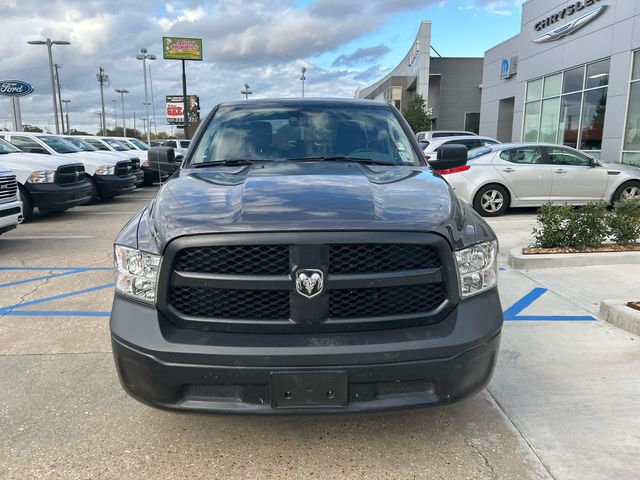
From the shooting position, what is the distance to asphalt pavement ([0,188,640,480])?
8.18ft

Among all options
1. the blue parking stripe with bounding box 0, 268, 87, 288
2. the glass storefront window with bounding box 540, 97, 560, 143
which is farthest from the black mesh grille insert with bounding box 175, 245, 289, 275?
the glass storefront window with bounding box 540, 97, 560, 143

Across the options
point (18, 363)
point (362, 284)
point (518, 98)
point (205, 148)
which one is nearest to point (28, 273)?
point (18, 363)

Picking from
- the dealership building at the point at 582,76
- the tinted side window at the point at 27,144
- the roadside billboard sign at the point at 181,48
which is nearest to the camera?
the tinted side window at the point at 27,144

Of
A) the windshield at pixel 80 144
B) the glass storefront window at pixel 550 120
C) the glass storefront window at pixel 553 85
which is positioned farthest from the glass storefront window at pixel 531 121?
the windshield at pixel 80 144

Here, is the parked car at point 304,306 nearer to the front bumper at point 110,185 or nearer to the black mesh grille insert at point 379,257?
the black mesh grille insert at point 379,257

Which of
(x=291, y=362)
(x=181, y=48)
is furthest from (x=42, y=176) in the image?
(x=181, y=48)

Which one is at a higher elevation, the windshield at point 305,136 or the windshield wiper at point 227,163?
the windshield at point 305,136

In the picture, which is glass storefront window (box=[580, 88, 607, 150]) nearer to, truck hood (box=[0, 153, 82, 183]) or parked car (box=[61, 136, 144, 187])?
parked car (box=[61, 136, 144, 187])

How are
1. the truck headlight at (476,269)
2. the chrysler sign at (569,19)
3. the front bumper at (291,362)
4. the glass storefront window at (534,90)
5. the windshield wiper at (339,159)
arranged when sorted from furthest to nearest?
the glass storefront window at (534,90) < the chrysler sign at (569,19) < the windshield wiper at (339,159) < the truck headlight at (476,269) < the front bumper at (291,362)

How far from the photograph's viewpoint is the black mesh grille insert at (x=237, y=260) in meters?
2.21

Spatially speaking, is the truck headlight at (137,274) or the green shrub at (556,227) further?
the green shrub at (556,227)

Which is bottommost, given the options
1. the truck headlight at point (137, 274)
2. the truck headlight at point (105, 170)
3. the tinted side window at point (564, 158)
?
the truck headlight at point (105, 170)

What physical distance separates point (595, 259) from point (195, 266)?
557cm

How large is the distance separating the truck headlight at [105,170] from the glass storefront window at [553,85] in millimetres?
15850
